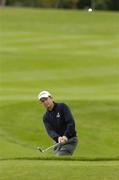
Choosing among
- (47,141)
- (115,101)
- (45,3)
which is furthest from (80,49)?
(45,3)

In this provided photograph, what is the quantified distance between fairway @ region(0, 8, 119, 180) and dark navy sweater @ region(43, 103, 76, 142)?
0.47m

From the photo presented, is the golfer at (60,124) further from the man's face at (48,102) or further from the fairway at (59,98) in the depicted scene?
the fairway at (59,98)

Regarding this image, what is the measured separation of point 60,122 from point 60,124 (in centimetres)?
7

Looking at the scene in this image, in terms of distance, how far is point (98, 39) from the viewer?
4775 centimetres

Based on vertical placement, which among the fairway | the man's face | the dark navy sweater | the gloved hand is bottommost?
the fairway

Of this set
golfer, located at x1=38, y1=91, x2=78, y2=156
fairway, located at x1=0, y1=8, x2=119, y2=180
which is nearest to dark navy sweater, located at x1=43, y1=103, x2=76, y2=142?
golfer, located at x1=38, y1=91, x2=78, y2=156

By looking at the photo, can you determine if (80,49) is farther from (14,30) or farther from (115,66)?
(14,30)

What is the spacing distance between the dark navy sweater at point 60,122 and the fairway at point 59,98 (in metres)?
0.47

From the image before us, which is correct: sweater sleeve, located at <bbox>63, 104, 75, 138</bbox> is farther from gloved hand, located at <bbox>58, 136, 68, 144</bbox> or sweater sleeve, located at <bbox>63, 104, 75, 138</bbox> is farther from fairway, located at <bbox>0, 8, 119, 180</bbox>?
fairway, located at <bbox>0, 8, 119, 180</bbox>

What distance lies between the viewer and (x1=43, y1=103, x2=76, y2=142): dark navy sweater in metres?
13.4

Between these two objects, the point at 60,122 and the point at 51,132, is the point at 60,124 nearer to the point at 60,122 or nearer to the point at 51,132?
the point at 60,122

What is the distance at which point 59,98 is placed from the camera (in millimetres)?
22016

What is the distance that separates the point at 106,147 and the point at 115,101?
10.6 ft

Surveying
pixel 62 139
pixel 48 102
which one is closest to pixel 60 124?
pixel 62 139
